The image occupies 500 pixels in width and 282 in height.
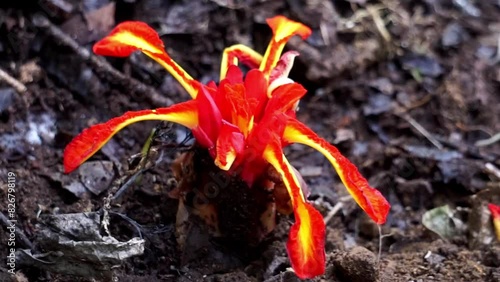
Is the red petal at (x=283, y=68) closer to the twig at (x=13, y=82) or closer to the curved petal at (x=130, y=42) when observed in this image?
the curved petal at (x=130, y=42)

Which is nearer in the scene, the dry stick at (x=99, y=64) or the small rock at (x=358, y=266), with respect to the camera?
the small rock at (x=358, y=266)

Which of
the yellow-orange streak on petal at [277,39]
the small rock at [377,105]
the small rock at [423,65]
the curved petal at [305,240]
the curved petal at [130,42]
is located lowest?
the small rock at [377,105]

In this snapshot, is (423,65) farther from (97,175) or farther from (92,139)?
(92,139)

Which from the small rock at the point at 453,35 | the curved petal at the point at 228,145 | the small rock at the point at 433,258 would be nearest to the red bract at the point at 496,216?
the small rock at the point at 433,258

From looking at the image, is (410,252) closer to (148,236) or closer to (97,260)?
(148,236)

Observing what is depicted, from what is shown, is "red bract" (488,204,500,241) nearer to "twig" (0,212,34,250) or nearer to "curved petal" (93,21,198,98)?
"curved petal" (93,21,198,98)

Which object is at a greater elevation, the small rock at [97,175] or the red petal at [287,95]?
the red petal at [287,95]

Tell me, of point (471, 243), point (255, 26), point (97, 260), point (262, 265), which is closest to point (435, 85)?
point (255, 26)

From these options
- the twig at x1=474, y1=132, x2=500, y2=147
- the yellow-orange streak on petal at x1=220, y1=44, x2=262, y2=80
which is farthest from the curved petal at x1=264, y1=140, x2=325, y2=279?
the twig at x1=474, y1=132, x2=500, y2=147
